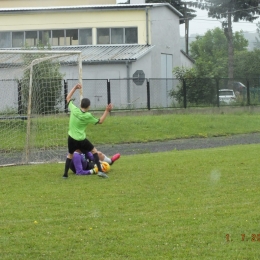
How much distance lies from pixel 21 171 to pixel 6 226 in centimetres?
575

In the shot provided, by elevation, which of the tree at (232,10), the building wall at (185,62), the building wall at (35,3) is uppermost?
the building wall at (35,3)

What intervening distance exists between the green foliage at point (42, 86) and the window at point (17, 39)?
892 inches

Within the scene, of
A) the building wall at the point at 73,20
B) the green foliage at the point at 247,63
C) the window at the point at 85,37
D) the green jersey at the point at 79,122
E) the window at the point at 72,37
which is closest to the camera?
the green jersey at the point at 79,122

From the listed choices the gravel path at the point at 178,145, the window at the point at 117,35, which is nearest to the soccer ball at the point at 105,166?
the gravel path at the point at 178,145

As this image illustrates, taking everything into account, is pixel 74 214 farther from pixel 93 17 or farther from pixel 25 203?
pixel 93 17

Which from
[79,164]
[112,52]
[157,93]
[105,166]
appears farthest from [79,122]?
[112,52]

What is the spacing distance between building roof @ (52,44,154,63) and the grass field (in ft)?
73.5

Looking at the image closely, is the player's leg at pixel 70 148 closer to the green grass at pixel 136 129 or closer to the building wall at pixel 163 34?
the green grass at pixel 136 129

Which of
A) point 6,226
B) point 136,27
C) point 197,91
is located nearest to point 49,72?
point 6,226

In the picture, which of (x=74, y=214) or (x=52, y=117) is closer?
(x=74, y=214)

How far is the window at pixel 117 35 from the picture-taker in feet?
129

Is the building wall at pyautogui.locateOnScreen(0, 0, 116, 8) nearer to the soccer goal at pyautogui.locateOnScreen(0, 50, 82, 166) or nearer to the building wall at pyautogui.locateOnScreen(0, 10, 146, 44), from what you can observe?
the building wall at pyautogui.locateOnScreen(0, 10, 146, 44)

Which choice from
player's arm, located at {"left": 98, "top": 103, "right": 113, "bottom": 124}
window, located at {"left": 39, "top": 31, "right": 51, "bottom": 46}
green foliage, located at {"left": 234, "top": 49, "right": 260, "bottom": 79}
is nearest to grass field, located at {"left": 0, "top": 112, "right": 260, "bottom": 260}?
player's arm, located at {"left": 98, "top": 103, "right": 113, "bottom": 124}

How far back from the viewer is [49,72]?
57.8 feet
